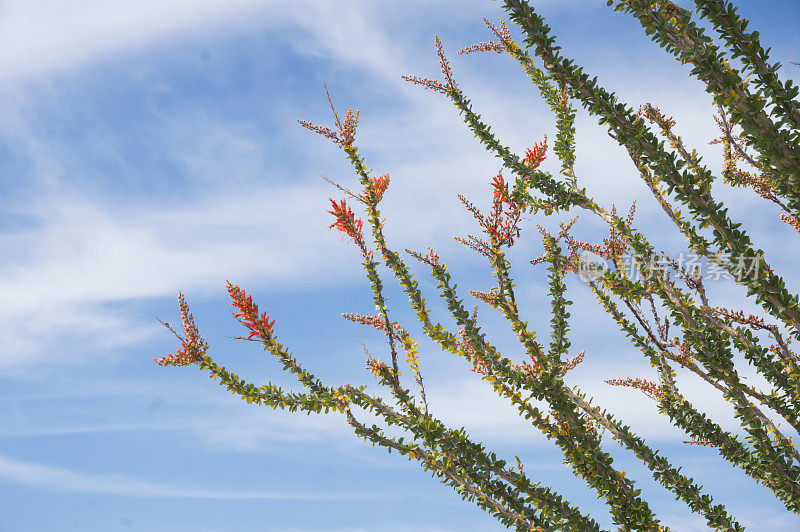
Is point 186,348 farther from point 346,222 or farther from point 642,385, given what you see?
point 642,385

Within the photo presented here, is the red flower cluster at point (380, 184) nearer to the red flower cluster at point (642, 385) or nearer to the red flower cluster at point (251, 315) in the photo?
the red flower cluster at point (251, 315)

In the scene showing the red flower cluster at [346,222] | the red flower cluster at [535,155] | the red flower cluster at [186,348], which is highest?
the red flower cluster at [535,155]

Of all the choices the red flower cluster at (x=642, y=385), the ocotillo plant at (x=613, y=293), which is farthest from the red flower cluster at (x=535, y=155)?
the red flower cluster at (x=642, y=385)

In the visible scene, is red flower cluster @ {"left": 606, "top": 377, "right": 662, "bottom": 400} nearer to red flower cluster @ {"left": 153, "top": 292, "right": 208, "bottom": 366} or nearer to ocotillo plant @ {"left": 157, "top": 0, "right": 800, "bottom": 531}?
ocotillo plant @ {"left": 157, "top": 0, "right": 800, "bottom": 531}

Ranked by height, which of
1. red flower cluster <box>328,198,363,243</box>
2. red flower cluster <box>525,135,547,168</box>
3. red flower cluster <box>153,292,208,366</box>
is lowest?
red flower cluster <box>153,292,208,366</box>

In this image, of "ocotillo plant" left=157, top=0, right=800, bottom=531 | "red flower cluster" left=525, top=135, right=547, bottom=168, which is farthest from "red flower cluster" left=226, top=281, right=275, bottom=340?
"red flower cluster" left=525, top=135, right=547, bottom=168

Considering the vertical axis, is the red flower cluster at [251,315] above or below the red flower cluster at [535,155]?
below

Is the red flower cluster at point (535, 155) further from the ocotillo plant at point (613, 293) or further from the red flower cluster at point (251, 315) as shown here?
the red flower cluster at point (251, 315)

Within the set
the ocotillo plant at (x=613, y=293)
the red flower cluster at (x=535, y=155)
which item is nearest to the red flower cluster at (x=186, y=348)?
the ocotillo plant at (x=613, y=293)

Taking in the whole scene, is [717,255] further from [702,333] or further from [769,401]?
[769,401]

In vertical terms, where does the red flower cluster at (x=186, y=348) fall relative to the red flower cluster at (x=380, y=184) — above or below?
below

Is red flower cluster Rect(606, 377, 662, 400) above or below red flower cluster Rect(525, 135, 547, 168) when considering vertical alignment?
below

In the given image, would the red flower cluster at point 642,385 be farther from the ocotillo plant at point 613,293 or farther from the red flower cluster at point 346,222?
the red flower cluster at point 346,222

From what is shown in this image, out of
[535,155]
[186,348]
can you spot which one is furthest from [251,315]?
[535,155]
